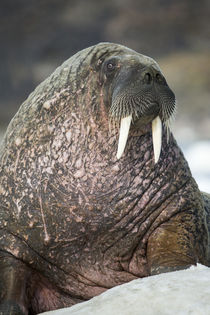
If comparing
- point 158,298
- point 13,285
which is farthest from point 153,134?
point 158,298

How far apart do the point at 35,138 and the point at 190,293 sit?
10.0 ft

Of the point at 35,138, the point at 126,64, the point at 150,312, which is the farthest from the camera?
the point at 35,138

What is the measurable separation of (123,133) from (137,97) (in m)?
0.35

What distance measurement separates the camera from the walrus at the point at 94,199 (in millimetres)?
5258

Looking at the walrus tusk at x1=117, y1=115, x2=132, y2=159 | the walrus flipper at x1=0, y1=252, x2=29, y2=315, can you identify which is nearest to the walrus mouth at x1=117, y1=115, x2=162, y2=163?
the walrus tusk at x1=117, y1=115, x2=132, y2=159

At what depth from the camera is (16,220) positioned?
17.8 ft

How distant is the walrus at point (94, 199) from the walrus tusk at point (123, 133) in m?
0.13

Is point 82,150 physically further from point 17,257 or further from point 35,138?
point 17,257

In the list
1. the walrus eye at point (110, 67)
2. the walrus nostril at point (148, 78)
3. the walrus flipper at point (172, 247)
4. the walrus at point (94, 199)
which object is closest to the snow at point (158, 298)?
the walrus flipper at point (172, 247)

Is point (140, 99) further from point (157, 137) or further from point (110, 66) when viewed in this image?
point (110, 66)

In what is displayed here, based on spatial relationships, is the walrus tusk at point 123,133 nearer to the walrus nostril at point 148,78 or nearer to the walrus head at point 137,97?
the walrus head at point 137,97

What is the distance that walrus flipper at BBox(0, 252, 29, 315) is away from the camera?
5.17 meters

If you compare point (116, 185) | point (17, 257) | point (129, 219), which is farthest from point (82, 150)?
point (17, 257)

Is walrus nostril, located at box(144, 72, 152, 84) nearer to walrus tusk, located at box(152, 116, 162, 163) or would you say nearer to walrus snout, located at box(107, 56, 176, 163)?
walrus snout, located at box(107, 56, 176, 163)
